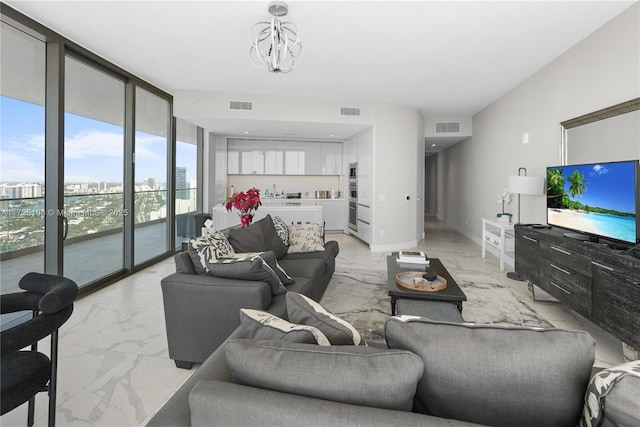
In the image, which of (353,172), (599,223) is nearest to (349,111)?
(353,172)

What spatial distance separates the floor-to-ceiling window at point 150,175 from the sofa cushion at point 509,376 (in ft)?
15.7

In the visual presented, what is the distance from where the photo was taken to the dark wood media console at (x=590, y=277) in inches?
87.0

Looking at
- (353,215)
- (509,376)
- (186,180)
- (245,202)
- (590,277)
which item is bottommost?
(590,277)

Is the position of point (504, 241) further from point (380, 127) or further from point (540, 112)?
point (380, 127)

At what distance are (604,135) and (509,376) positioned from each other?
352cm

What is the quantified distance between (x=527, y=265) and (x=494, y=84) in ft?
9.36

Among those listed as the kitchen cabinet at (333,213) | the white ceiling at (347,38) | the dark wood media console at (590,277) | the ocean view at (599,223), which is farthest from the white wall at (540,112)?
the kitchen cabinet at (333,213)

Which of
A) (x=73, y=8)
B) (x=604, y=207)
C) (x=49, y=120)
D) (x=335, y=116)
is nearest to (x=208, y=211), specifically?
(x=335, y=116)

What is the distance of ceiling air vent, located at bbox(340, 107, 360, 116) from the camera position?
5.92 metres

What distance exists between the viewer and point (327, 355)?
0.84 metres

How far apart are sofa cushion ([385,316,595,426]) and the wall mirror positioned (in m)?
3.04

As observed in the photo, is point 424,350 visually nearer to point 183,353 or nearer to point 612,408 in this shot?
point 612,408

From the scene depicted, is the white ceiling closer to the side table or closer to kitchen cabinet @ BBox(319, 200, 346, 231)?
the side table

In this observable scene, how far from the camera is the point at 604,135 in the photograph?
321cm
